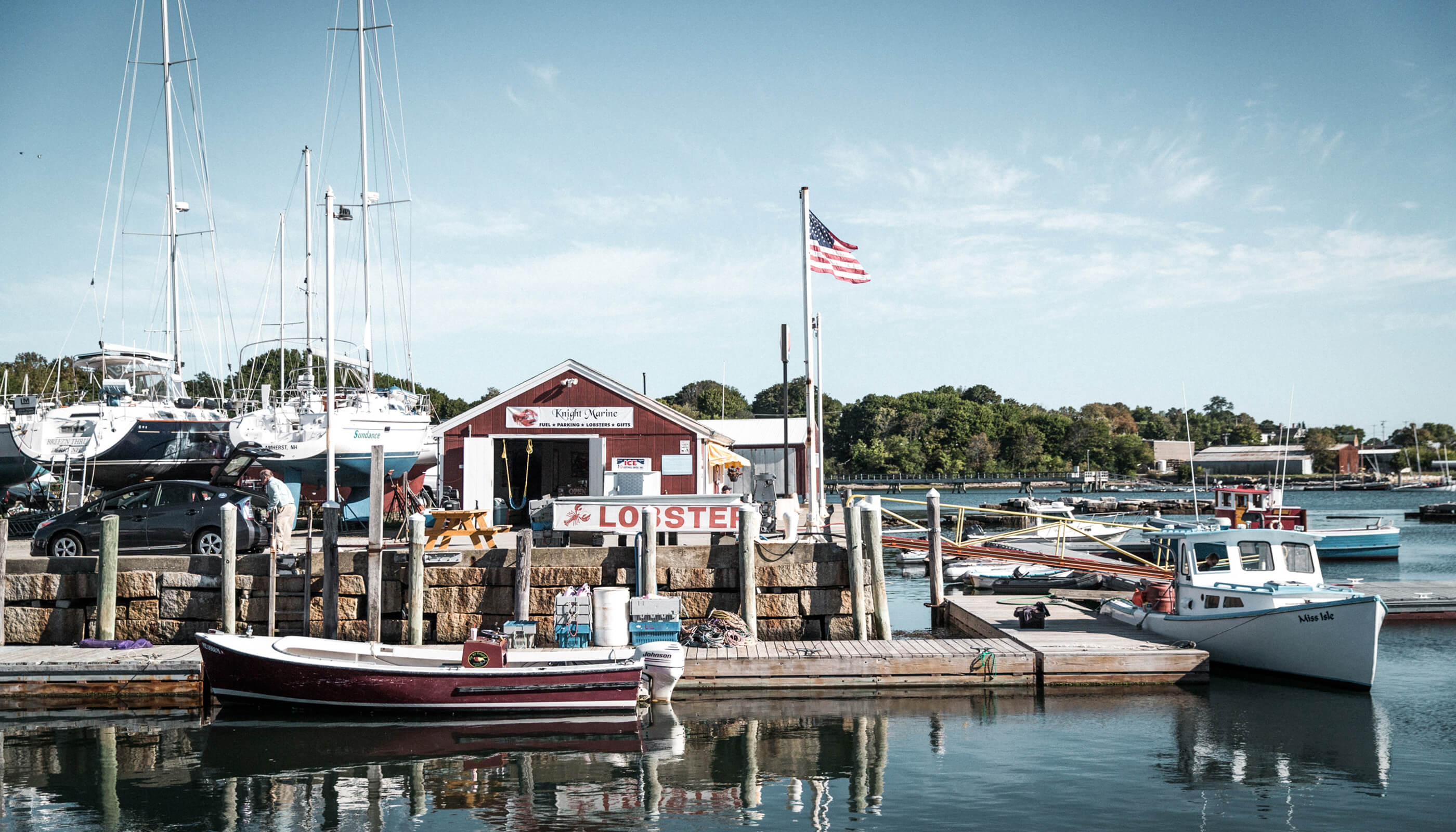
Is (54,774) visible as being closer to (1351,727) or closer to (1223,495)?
(1351,727)

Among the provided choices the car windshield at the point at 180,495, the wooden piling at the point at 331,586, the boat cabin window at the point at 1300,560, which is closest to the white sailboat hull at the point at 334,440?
the car windshield at the point at 180,495

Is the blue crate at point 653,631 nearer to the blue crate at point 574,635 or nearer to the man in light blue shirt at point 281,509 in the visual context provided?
the blue crate at point 574,635

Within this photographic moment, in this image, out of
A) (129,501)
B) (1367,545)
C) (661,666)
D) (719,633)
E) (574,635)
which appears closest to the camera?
(661,666)

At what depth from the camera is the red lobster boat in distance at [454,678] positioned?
1378 cm

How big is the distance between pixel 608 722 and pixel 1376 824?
907 cm

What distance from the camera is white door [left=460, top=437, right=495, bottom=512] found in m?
28.2

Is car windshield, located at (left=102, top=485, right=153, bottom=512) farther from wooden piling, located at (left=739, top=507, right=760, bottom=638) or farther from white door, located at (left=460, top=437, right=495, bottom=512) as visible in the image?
wooden piling, located at (left=739, top=507, right=760, bottom=638)

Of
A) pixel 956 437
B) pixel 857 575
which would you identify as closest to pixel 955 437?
pixel 956 437

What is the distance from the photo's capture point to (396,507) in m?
30.3

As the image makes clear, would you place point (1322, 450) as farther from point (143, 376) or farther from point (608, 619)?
point (608, 619)

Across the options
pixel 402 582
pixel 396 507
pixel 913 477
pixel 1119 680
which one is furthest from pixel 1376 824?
pixel 913 477

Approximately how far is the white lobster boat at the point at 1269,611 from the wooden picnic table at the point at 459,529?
1164 centimetres

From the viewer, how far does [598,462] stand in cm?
2884

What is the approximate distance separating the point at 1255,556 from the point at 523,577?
12.4 m
